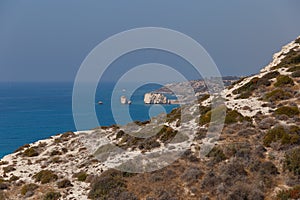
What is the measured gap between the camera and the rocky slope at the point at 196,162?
15.7 m

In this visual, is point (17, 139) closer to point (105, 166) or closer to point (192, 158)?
point (105, 166)

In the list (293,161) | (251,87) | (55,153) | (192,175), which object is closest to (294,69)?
(251,87)

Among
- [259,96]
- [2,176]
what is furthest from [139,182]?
[259,96]

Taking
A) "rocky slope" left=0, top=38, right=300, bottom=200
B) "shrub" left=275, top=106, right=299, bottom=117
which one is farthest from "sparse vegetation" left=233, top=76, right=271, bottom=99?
"shrub" left=275, top=106, right=299, bottom=117

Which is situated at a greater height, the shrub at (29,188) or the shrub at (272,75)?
the shrub at (272,75)

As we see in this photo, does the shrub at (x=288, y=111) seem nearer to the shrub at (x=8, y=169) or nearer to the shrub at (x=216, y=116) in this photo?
the shrub at (x=216, y=116)

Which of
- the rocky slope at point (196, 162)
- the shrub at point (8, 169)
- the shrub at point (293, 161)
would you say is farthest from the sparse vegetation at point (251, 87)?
the shrub at point (8, 169)

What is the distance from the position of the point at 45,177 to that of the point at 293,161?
60.5ft

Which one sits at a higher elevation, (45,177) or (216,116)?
(216,116)

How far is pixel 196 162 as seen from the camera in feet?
63.4

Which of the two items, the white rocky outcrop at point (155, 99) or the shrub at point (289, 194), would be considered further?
the white rocky outcrop at point (155, 99)

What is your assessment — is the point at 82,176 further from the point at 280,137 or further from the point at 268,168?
the point at 280,137

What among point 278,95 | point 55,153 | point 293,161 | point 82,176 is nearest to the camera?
point 293,161

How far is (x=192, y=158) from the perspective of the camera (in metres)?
19.8
